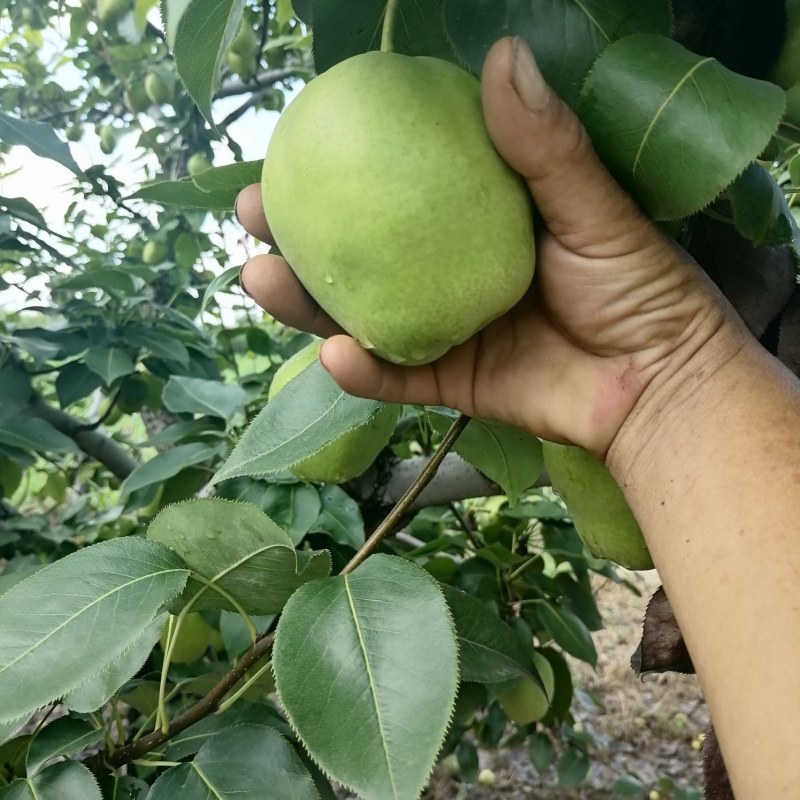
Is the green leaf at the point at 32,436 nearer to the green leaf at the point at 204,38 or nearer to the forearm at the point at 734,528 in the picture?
the green leaf at the point at 204,38

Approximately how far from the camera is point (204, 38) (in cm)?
53

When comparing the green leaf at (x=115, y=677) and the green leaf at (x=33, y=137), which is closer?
the green leaf at (x=115, y=677)

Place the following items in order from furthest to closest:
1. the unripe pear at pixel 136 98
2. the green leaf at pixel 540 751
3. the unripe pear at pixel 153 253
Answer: the unripe pear at pixel 136 98, the unripe pear at pixel 153 253, the green leaf at pixel 540 751

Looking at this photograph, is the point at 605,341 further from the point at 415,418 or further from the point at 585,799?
the point at 585,799

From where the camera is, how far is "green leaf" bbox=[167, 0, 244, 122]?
512 mm

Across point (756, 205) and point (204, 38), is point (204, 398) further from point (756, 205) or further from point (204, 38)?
point (756, 205)

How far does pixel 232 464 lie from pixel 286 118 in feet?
0.90

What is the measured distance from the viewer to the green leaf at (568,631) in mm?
1252

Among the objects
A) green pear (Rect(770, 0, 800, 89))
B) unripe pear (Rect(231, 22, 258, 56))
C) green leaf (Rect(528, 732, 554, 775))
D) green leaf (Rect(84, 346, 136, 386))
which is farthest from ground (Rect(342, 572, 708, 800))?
unripe pear (Rect(231, 22, 258, 56))

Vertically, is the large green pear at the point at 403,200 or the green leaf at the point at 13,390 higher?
the large green pear at the point at 403,200

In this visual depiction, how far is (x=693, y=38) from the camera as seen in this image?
599mm

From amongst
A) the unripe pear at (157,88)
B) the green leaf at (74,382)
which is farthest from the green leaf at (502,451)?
the unripe pear at (157,88)

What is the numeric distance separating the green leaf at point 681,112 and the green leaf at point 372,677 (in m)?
0.33

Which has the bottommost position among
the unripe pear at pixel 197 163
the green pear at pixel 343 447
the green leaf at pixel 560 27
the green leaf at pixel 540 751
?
the green leaf at pixel 540 751
